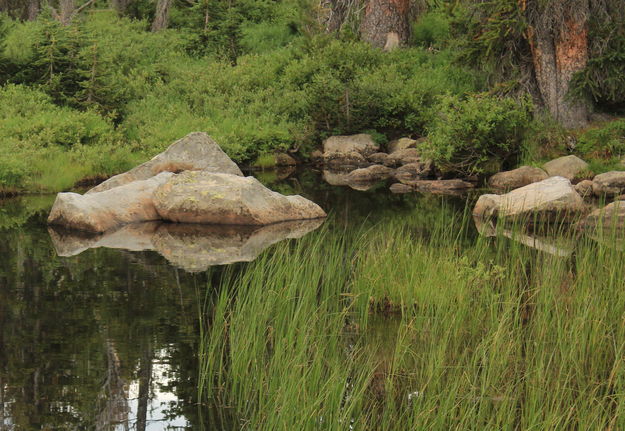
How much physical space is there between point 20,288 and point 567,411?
265 inches

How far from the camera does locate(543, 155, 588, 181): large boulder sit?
19.0 m

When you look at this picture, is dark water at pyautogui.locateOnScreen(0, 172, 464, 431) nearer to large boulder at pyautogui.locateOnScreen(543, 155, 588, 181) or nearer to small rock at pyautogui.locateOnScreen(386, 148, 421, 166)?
large boulder at pyautogui.locateOnScreen(543, 155, 588, 181)

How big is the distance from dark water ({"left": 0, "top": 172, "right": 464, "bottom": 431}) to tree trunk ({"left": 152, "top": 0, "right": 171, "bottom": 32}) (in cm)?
2012

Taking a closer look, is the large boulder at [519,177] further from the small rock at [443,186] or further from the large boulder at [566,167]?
the small rock at [443,186]

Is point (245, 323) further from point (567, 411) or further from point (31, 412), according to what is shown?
point (567, 411)

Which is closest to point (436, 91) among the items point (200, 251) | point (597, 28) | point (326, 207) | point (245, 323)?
point (597, 28)

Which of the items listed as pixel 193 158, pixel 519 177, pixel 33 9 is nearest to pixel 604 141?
pixel 519 177

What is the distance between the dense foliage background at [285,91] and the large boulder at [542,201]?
4631 millimetres

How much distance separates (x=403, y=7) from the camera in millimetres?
29312

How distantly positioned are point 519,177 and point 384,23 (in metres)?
11.5

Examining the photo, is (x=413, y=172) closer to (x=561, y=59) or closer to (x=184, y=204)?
(x=561, y=59)

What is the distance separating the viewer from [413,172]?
71.2ft

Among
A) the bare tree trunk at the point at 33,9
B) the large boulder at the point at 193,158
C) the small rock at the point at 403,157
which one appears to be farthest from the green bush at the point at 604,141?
the bare tree trunk at the point at 33,9

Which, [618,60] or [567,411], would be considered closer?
[567,411]
